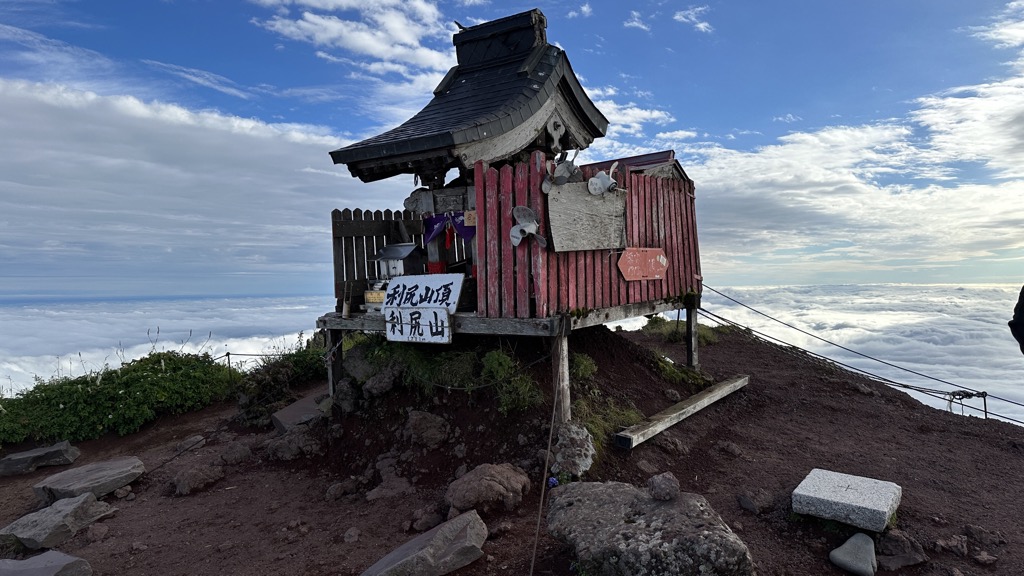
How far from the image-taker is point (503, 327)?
671 cm

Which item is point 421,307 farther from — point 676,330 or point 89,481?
point 676,330

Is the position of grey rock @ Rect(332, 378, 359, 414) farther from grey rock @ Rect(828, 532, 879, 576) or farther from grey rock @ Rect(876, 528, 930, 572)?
grey rock @ Rect(876, 528, 930, 572)

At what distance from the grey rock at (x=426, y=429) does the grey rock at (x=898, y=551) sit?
4.31 m

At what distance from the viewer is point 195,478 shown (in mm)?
7242

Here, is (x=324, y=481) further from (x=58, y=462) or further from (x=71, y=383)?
(x=71, y=383)

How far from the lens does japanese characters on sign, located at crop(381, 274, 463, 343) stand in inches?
280

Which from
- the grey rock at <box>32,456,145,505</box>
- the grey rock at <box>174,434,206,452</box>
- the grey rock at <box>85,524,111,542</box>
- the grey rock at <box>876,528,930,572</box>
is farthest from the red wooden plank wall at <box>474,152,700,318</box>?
the grey rock at <box>174,434,206,452</box>

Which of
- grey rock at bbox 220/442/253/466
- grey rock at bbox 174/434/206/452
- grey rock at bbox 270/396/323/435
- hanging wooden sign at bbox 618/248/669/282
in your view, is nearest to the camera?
grey rock at bbox 220/442/253/466

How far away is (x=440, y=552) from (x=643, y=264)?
5282 millimetres

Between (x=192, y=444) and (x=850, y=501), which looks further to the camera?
(x=192, y=444)

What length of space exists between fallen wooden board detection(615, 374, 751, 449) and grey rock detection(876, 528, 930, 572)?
2.51 metres

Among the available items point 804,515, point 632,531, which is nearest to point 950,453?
point 804,515

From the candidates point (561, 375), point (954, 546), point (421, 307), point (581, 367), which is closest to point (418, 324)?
point (421, 307)

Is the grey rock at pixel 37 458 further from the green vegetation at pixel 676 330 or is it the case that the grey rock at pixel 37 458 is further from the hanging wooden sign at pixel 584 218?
the green vegetation at pixel 676 330
